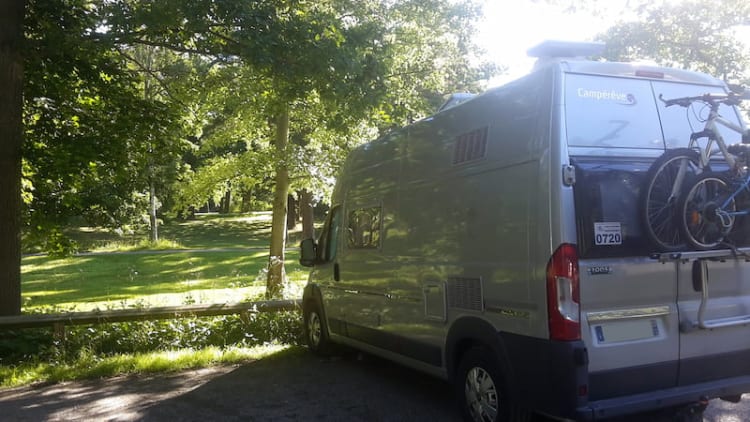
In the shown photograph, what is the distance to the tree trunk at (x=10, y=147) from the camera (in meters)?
8.95

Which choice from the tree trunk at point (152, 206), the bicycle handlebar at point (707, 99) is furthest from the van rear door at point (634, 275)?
the tree trunk at point (152, 206)

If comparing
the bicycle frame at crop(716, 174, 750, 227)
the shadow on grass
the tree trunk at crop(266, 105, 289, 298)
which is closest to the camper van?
the bicycle frame at crop(716, 174, 750, 227)

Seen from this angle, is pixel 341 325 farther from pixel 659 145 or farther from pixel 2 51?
pixel 2 51

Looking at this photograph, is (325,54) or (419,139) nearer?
(419,139)

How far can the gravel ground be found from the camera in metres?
5.78

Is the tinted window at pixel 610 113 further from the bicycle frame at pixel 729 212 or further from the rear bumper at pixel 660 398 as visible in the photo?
the rear bumper at pixel 660 398

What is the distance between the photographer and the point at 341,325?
761cm

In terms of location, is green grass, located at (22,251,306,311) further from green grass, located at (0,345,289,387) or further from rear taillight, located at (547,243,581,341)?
rear taillight, located at (547,243,581,341)

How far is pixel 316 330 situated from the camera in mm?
8531

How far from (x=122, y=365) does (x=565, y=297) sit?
20.1ft

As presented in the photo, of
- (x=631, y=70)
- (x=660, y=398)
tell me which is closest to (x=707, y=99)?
(x=631, y=70)

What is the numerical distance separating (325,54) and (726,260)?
5.70m

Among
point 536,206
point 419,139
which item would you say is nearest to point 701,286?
point 536,206

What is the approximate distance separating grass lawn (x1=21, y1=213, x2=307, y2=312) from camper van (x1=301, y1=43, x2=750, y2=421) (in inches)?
276
